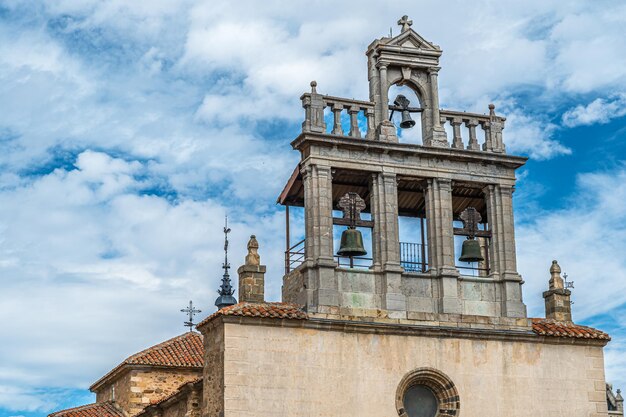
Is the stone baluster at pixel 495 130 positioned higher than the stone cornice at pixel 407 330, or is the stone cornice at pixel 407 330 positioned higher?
the stone baluster at pixel 495 130

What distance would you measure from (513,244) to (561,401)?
378cm

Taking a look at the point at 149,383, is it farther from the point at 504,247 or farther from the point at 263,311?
the point at 504,247

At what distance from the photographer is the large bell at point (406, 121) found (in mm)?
26188

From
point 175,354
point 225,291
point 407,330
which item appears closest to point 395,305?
point 407,330

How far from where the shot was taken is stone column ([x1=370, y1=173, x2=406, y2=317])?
24422mm

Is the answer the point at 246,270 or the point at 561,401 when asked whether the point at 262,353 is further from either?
the point at 561,401

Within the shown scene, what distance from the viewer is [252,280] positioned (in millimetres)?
24172

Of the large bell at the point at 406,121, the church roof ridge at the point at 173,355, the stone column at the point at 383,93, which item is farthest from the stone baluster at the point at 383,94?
the church roof ridge at the point at 173,355

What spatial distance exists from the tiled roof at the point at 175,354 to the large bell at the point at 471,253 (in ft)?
36.8

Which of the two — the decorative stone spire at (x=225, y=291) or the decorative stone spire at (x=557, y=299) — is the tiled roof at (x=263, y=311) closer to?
the decorative stone spire at (x=557, y=299)

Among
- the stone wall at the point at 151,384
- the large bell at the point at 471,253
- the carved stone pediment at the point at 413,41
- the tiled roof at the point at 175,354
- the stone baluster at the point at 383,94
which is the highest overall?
the carved stone pediment at the point at 413,41

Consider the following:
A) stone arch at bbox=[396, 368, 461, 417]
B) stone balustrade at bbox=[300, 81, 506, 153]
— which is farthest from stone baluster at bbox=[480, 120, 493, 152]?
stone arch at bbox=[396, 368, 461, 417]

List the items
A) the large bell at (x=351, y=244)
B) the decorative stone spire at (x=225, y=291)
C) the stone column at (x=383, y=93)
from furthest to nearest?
the decorative stone spire at (x=225, y=291), the stone column at (x=383, y=93), the large bell at (x=351, y=244)

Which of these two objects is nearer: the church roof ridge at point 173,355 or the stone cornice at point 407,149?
A: the stone cornice at point 407,149
